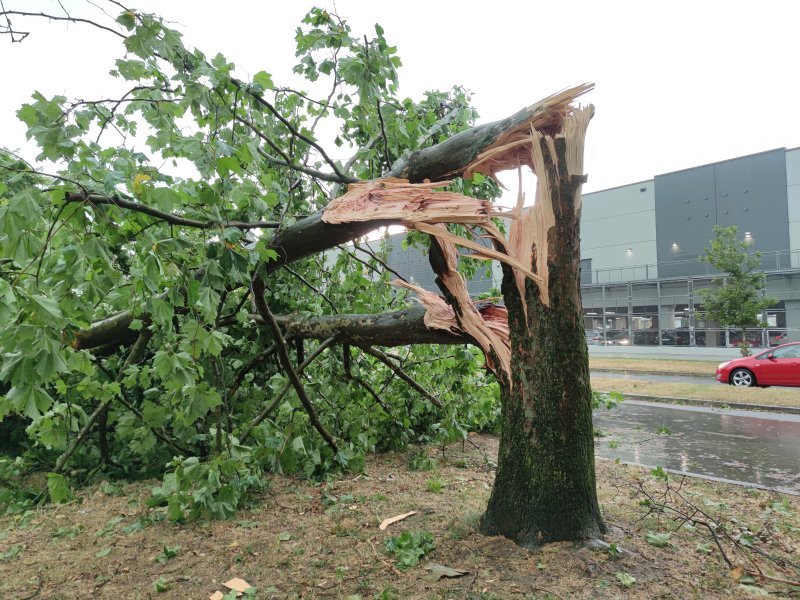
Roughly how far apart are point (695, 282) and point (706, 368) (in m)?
6.93

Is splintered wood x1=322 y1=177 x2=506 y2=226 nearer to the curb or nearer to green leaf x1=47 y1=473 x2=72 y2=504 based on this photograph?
green leaf x1=47 y1=473 x2=72 y2=504

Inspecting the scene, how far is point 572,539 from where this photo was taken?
289 cm

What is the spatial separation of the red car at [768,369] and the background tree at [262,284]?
11.0 metres

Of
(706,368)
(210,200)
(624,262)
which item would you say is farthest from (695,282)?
(210,200)

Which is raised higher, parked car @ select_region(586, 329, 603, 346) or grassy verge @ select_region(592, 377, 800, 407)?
parked car @ select_region(586, 329, 603, 346)

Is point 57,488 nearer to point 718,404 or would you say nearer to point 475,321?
point 475,321

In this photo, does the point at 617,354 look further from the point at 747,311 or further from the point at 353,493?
the point at 353,493

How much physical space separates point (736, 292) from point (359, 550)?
20.4 m

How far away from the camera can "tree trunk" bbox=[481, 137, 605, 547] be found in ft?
9.57

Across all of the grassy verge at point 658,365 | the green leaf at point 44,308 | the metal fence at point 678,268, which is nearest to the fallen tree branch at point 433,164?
the green leaf at point 44,308

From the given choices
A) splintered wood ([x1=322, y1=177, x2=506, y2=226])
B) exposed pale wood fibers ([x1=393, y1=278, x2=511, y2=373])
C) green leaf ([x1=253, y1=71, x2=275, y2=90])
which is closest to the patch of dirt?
exposed pale wood fibers ([x1=393, y1=278, x2=511, y2=373])

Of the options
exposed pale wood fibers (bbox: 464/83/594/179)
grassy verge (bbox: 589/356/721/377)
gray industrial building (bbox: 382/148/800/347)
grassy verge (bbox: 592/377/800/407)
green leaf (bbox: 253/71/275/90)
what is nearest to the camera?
exposed pale wood fibers (bbox: 464/83/594/179)

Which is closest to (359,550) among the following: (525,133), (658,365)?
(525,133)

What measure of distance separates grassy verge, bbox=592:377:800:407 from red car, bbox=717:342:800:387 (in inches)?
13.0
